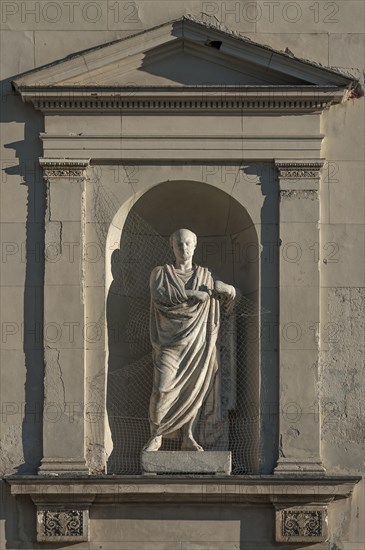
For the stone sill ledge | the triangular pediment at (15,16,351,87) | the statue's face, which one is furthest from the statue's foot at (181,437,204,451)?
the triangular pediment at (15,16,351,87)

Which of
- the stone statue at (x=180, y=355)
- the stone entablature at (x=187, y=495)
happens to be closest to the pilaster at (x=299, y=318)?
the stone entablature at (x=187, y=495)

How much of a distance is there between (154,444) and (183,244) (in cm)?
192

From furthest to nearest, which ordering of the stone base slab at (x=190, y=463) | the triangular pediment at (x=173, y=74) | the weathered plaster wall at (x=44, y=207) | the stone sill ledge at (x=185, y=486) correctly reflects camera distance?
the triangular pediment at (x=173, y=74), the weathered plaster wall at (x=44, y=207), the stone base slab at (x=190, y=463), the stone sill ledge at (x=185, y=486)

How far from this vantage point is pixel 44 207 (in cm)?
1970

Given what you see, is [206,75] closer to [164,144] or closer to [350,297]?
[164,144]

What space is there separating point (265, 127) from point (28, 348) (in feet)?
10.1

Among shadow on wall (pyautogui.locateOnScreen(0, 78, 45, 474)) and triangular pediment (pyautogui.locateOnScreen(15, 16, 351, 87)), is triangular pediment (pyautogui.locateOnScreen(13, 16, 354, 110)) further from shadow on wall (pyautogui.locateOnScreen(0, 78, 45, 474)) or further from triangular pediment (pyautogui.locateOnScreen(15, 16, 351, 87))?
shadow on wall (pyautogui.locateOnScreen(0, 78, 45, 474))

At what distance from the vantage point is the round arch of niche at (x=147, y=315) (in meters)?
19.7

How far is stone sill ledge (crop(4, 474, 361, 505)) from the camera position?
19109mm

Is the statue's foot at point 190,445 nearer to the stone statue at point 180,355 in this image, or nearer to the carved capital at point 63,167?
the stone statue at point 180,355

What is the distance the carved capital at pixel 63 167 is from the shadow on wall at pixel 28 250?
0.41 feet

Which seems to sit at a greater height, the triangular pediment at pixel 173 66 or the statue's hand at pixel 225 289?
the triangular pediment at pixel 173 66

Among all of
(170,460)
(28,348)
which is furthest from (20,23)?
(170,460)

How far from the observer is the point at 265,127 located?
19.7 meters
